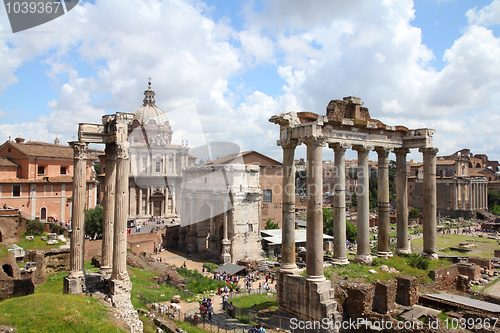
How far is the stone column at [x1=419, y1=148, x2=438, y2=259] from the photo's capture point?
54.0 feet

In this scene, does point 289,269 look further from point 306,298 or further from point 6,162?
point 6,162

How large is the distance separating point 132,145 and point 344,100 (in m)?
34.6

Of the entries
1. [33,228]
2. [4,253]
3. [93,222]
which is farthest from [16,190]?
[4,253]

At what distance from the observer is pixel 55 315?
10477 millimetres

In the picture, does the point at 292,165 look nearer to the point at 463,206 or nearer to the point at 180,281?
the point at 180,281

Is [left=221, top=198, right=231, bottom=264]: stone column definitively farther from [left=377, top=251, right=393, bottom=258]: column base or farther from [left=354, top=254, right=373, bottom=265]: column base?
[left=354, top=254, right=373, bottom=265]: column base

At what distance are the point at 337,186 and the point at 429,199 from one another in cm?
509

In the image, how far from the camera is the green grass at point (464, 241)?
36.1m

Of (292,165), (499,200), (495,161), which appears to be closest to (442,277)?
(292,165)

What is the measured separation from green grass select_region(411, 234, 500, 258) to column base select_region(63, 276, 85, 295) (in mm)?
29356

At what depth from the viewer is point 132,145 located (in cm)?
4466

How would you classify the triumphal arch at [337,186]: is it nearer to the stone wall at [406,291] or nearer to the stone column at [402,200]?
the stone column at [402,200]

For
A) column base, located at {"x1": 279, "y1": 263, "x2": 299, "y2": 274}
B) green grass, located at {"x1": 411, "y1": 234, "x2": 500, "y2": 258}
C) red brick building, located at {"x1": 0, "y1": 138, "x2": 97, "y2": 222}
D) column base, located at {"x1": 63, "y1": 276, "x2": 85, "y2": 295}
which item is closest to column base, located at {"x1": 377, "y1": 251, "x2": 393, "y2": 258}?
column base, located at {"x1": 279, "y1": 263, "x2": 299, "y2": 274}

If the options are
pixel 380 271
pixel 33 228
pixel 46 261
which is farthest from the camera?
pixel 33 228
